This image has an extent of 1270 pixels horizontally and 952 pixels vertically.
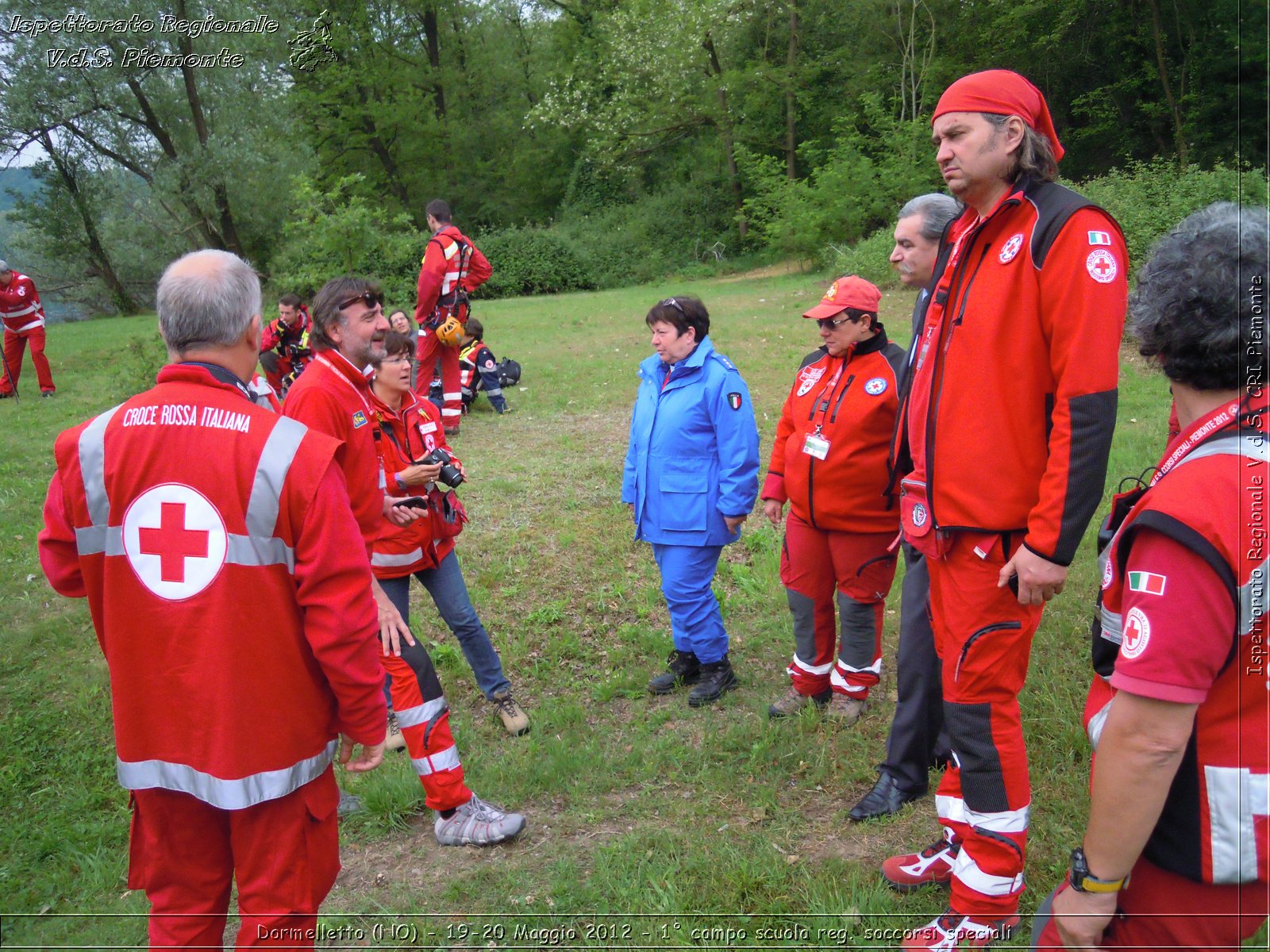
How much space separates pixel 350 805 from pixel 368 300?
7.55 feet

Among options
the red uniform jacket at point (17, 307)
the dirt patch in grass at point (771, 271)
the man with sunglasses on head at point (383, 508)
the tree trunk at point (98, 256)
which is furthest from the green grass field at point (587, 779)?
the tree trunk at point (98, 256)

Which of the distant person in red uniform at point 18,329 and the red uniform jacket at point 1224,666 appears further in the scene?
the distant person in red uniform at point 18,329

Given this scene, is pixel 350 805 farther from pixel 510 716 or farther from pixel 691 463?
pixel 691 463

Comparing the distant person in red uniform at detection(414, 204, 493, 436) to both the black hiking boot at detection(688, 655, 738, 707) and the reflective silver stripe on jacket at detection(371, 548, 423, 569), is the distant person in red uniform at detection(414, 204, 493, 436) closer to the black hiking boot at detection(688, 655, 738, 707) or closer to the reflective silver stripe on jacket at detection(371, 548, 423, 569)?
the black hiking boot at detection(688, 655, 738, 707)

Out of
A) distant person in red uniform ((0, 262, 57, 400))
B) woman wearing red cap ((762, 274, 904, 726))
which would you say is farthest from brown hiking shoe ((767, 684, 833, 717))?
distant person in red uniform ((0, 262, 57, 400))

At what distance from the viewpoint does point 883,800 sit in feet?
12.1

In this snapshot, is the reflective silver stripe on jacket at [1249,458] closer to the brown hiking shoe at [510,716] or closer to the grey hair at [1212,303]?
the grey hair at [1212,303]

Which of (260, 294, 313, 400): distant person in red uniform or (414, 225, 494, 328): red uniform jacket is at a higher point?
(414, 225, 494, 328): red uniform jacket

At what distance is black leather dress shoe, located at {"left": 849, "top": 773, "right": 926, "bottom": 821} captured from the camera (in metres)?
3.65

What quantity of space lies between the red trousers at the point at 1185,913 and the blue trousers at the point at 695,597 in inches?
121

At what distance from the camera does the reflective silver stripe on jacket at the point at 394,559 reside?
157 inches

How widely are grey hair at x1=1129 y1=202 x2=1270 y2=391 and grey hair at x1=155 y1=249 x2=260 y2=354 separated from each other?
2.11m

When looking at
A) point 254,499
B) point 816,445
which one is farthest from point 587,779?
point 254,499

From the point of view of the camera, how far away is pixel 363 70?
37000 mm
